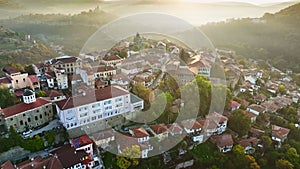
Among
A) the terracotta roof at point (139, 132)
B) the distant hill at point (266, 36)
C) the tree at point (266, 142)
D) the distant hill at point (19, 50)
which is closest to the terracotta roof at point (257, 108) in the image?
the tree at point (266, 142)

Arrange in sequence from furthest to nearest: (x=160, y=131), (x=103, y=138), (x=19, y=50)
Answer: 1. (x=19, y=50)
2. (x=160, y=131)
3. (x=103, y=138)

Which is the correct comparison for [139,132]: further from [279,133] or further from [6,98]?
[279,133]

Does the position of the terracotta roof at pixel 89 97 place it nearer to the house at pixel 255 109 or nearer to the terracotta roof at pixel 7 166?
the terracotta roof at pixel 7 166

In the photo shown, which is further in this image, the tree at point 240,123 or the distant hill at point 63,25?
the distant hill at point 63,25

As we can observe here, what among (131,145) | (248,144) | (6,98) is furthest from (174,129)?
(6,98)

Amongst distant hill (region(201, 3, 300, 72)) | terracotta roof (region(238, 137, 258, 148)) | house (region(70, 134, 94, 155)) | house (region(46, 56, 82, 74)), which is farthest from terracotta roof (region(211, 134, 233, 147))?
distant hill (region(201, 3, 300, 72))

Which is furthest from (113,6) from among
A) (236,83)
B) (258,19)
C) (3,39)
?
(258,19)
